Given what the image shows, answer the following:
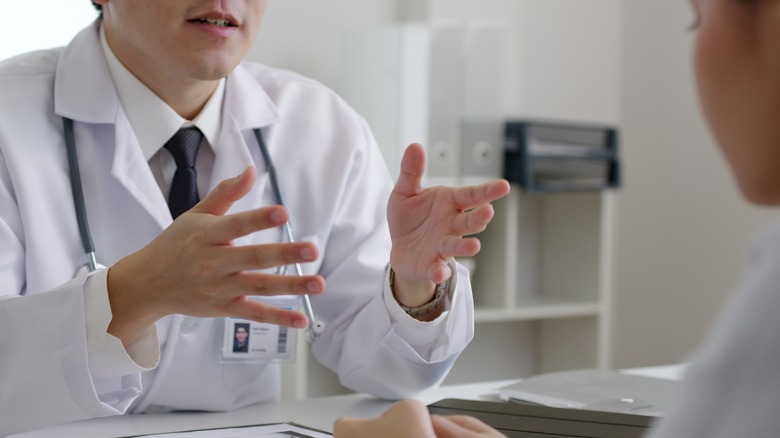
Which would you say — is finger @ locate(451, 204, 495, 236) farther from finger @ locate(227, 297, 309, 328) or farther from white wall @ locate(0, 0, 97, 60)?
white wall @ locate(0, 0, 97, 60)

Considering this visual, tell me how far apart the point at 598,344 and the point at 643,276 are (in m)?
0.60

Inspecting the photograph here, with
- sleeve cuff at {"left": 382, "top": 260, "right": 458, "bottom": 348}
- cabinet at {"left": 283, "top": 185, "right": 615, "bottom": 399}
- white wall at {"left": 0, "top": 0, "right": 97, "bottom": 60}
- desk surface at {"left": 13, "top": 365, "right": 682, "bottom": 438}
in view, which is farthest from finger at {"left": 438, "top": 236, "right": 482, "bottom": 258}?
cabinet at {"left": 283, "top": 185, "right": 615, "bottom": 399}

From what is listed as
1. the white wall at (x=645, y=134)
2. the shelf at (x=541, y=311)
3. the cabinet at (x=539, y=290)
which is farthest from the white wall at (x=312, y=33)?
the shelf at (x=541, y=311)

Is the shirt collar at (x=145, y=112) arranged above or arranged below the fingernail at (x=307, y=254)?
above

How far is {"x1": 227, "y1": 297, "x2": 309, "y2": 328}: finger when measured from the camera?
3.16 ft

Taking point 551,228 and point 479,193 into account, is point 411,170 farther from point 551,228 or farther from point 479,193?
point 551,228

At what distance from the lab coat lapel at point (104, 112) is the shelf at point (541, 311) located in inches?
59.4

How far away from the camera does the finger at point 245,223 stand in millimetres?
893

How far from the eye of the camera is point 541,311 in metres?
2.88

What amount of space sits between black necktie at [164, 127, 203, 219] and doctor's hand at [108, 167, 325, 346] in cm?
35

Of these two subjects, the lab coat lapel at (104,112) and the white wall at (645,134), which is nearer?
the lab coat lapel at (104,112)

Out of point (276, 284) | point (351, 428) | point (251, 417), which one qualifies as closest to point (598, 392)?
point (251, 417)

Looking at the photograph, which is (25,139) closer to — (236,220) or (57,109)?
(57,109)

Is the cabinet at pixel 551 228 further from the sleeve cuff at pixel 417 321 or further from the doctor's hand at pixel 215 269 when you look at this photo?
the doctor's hand at pixel 215 269
